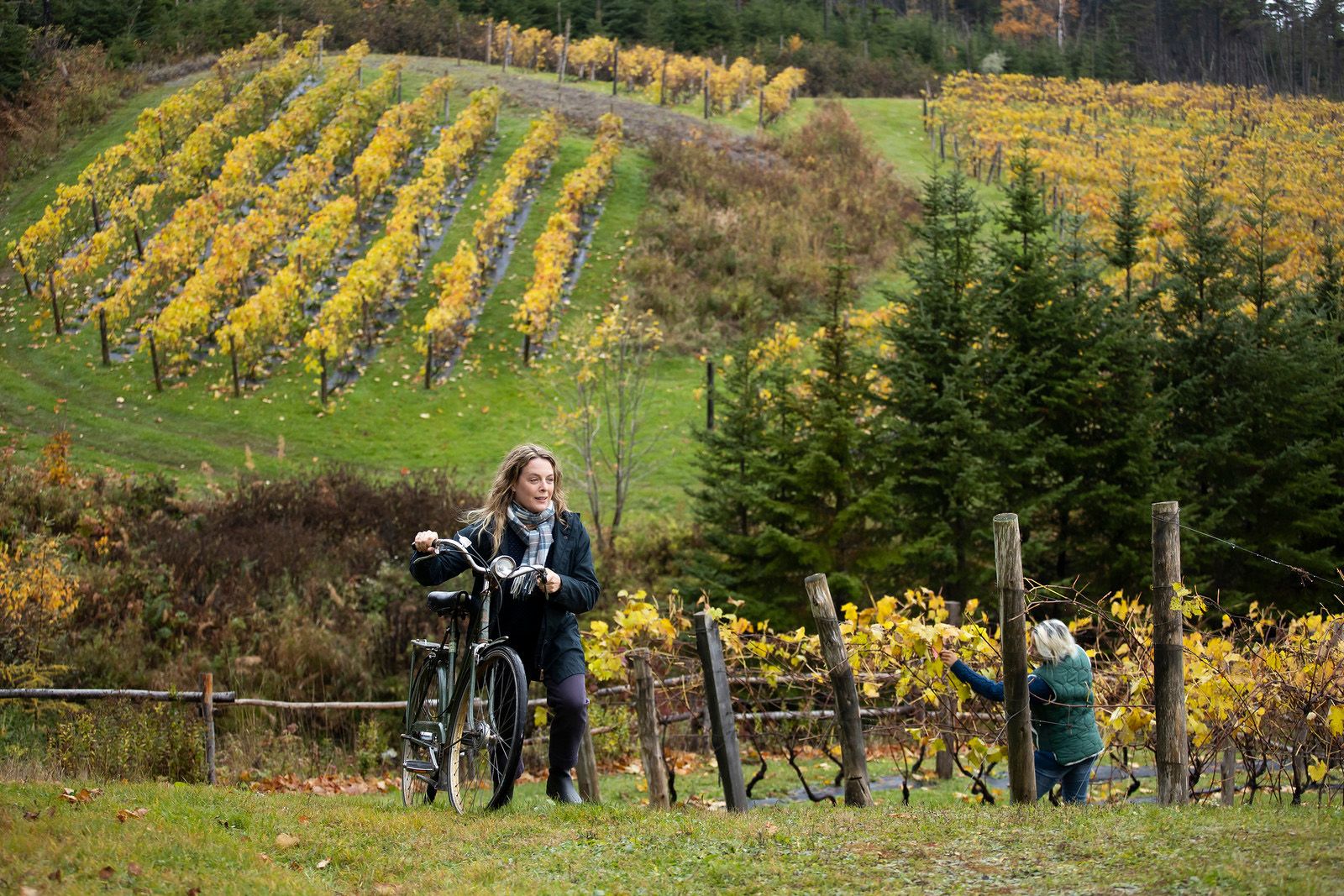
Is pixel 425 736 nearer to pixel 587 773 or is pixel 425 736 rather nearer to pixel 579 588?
pixel 579 588

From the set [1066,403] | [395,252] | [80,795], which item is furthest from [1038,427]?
[395,252]

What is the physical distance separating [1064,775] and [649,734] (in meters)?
2.41

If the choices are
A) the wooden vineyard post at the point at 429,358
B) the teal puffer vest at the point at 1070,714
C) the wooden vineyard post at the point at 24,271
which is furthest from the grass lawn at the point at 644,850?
the wooden vineyard post at the point at 24,271

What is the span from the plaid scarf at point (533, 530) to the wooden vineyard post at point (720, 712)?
2.95ft

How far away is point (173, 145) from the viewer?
33844mm

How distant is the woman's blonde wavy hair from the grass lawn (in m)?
1.42

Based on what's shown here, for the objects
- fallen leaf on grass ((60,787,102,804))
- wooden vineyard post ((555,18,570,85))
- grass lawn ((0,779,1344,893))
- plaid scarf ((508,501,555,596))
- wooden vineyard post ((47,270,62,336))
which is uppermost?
wooden vineyard post ((555,18,570,85))

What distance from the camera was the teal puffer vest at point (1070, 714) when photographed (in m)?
6.26

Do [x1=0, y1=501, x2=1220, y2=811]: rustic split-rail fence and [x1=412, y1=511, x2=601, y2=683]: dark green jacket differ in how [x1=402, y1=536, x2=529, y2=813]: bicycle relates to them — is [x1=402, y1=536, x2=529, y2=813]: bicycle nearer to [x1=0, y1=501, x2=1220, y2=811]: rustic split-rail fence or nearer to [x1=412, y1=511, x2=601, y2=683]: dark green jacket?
[x1=412, y1=511, x2=601, y2=683]: dark green jacket

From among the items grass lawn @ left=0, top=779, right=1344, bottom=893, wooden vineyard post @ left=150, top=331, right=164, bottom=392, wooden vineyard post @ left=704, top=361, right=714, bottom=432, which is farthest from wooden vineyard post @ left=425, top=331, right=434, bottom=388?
grass lawn @ left=0, top=779, right=1344, bottom=893

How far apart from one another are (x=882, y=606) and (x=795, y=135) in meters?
45.8

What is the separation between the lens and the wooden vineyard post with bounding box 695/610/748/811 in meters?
5.99

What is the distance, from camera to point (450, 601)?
19.0 feet

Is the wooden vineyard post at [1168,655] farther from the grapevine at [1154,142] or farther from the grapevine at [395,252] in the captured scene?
the grapevine at [395,252]
